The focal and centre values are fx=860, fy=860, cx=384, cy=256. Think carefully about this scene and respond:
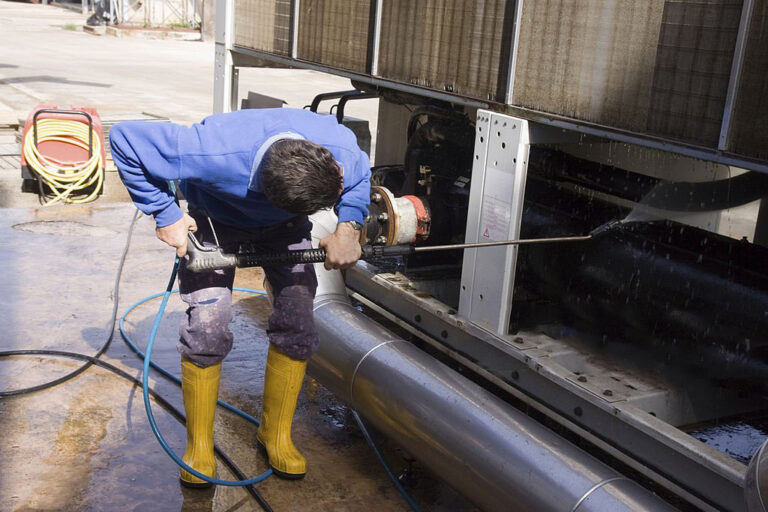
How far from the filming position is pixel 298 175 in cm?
280

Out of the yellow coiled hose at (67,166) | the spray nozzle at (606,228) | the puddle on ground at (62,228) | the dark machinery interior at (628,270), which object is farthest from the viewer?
the yellow coiled hose at (67,166)

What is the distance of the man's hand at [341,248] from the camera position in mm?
3074

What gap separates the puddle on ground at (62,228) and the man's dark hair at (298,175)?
3.94 metres

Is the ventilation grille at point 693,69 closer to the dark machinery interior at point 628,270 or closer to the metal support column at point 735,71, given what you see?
the metal support column at point 735,71

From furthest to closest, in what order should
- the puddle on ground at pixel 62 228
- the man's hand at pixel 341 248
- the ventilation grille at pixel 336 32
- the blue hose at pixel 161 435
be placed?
the puddle on ground at pixel 62 228 < the ventilation grille at pixel 336 32 < the blue hose at pixel 161 435 < the man's hand at pixel 341 248

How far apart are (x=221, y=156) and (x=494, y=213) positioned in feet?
3.89

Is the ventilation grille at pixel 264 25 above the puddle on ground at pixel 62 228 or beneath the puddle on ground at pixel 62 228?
above

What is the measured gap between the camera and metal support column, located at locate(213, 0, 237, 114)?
5.75 metres

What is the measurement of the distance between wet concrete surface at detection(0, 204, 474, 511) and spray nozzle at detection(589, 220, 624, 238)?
125 cm

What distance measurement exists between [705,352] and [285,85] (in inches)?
545

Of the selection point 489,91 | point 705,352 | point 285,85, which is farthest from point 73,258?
point 285,85

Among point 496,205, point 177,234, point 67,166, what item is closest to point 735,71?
point 496,205

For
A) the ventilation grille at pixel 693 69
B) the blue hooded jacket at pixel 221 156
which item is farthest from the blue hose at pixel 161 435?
the ventilation grille at pixel 693 69

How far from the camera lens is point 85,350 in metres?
4.42
